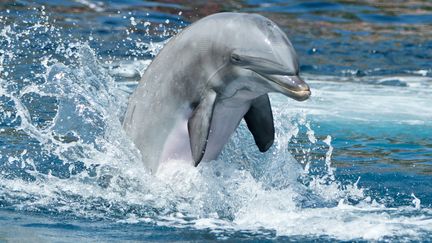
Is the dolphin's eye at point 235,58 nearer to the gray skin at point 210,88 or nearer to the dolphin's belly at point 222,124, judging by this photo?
the gray skin at point 210,88

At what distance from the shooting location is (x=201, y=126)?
6.00 m

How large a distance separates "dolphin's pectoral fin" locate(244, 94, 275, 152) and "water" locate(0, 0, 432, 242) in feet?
1.00

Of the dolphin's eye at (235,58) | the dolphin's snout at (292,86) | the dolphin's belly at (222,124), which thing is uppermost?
the dolphin's eye at (235,58)

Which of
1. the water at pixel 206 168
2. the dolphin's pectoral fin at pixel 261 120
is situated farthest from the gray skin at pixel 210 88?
the water at pixel 206 168

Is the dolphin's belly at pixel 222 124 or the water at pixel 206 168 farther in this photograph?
the dolphin's belly at pixel 222 124

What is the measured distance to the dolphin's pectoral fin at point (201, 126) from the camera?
5992 millimetres

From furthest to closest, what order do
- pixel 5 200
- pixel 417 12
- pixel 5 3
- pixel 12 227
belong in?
pixel 417 12 → pixel 5 3 → pixel 5 200 → pixel 12 227

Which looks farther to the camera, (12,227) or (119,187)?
(119,187)

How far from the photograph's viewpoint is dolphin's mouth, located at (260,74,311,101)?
5535 mm

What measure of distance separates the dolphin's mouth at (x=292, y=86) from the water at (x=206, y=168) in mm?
779

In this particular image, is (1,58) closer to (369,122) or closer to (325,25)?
(369,122)

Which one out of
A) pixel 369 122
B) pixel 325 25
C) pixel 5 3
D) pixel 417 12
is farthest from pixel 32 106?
pixel 417 12

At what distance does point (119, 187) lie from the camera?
6.62 m

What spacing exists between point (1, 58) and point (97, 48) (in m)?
2.31
